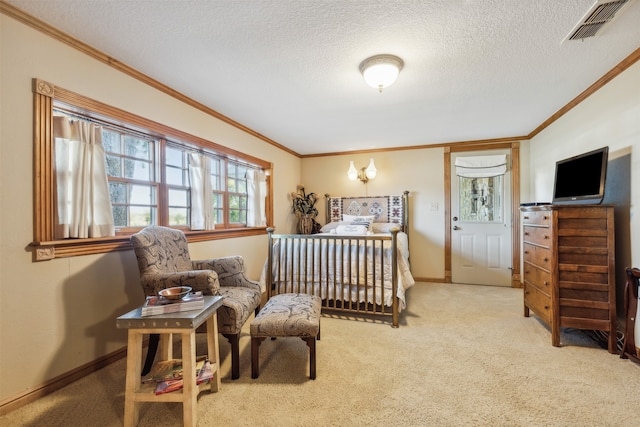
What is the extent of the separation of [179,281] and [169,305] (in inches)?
16.5

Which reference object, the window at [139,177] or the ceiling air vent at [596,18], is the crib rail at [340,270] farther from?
the ceiling air vent at [596,18]

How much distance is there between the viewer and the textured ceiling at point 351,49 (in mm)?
1542

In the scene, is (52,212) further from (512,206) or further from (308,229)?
(512,206)

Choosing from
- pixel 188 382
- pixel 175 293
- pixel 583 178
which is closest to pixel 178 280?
pixel 175 293

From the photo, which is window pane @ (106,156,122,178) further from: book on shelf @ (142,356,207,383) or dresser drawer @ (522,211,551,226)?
dresser drawer @ (522,211,551,226)

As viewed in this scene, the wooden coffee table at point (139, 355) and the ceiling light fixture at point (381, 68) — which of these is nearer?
the wooden coffee table at point (139, 355)

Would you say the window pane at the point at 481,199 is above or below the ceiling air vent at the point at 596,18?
below

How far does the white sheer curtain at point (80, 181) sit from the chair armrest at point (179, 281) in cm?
53

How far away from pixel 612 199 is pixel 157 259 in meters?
3.79

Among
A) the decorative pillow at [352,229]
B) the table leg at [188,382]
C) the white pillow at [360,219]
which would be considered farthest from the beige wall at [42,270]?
the white pillow at [360,219]

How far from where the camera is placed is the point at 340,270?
292cm

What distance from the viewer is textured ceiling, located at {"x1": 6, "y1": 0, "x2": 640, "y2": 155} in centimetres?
154

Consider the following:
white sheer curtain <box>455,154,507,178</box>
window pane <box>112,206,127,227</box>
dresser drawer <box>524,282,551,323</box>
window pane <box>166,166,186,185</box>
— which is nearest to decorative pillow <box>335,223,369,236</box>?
white sheer curtain <box>455,154,507,178</box>

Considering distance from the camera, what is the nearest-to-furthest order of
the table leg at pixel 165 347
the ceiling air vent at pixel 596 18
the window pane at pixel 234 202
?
1. the ceiling air vent at pixel 596 18
2. the table leg at pixel 165 347
3. the window pane at pixel 234 202
